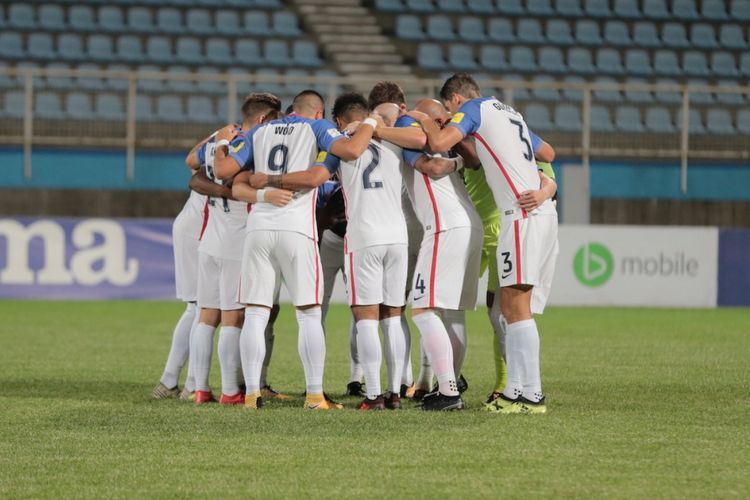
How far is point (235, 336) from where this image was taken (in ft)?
27.6

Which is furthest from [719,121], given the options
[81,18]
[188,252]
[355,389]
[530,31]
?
[188,252]

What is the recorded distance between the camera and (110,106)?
20312mm

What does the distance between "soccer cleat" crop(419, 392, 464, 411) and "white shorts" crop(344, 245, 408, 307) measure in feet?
2.22

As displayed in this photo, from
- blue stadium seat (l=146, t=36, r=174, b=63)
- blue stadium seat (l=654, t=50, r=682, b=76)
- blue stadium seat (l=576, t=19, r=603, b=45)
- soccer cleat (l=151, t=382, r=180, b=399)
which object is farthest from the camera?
blue stadium seat (l=576, t=19, r=603, b=45)

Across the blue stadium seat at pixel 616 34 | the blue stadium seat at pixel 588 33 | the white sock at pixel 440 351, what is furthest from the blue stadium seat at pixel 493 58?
the white sock at pixel 440 351

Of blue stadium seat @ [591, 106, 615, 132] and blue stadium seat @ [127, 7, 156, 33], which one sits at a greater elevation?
blue stadium seat @ [127, 7, 156, 33]

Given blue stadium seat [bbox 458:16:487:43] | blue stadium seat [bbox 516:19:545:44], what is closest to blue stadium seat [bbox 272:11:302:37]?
blue stadium seat [bbox 458:16:487:43]

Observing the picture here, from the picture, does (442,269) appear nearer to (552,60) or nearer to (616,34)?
(552,60)

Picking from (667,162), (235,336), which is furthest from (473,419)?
(667,162)

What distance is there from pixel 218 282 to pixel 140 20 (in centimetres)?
1599

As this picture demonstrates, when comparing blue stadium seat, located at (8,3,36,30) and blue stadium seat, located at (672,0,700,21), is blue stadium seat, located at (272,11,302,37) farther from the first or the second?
blue stadium seat, located at (672,0,700,21)

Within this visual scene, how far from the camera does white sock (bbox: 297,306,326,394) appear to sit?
7.97 meters

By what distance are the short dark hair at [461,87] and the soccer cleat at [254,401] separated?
230 centimetres

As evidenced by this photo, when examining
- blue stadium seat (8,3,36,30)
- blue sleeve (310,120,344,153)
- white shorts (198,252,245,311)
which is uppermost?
blue stadium seat (8,3,36,30)
